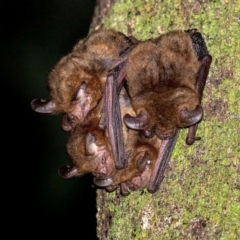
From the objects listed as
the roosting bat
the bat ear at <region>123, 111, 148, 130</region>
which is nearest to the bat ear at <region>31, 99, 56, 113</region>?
the roosting bat

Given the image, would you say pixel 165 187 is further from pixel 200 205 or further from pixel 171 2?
pixel 171 2

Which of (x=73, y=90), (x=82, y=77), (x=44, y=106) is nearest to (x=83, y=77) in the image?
(x=82, y=77)

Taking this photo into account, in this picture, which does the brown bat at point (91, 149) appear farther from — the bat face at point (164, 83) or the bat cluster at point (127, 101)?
the bat face at point (164, 83)

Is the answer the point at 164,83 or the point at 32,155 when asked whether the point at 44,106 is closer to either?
the point at 164,83

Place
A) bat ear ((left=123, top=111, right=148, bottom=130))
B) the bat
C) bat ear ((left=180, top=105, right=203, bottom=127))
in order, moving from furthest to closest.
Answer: the bat, bat ear ((left=123, top=111, right=148, bottom=130)), bat ear ((left=180, top=105, right=203, bottom=127))

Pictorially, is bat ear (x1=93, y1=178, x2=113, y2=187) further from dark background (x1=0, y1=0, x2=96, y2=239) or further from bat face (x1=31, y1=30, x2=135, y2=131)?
dark background (x1=0, y1=0, x2=96, y2=239)

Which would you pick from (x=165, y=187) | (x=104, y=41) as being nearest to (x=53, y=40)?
(x=104, y=41)
